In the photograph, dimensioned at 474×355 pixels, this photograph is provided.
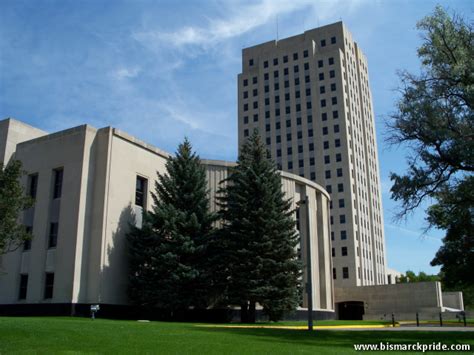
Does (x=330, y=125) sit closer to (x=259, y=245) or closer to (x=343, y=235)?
(x=343, y=235)

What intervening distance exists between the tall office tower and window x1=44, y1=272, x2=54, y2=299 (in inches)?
2254

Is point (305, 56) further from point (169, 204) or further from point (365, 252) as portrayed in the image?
point (169, 204)

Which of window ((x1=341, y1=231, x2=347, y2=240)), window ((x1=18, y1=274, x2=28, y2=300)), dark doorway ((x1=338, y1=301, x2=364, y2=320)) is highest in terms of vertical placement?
window ((x1=341, y1=231, x2=347, y2=240))

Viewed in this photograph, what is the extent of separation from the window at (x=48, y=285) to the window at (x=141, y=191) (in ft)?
23.5

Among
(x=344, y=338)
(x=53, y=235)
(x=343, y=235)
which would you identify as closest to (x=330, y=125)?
(x=343, y=235)

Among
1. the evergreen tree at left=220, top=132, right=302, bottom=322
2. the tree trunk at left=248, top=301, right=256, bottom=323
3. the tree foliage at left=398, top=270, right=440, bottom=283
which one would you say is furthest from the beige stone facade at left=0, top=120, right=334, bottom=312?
the tree foliage at left=398, top=270, right=440, bottom=283

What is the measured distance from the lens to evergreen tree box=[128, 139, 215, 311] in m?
28.7

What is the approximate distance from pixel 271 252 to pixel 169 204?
23.2 ft

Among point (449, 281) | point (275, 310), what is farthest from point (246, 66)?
point (275, 310)

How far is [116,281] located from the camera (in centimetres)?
3031

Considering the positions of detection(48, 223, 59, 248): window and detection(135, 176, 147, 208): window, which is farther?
detection(135, 176, 147, 208): window

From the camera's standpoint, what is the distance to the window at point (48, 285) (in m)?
29.6

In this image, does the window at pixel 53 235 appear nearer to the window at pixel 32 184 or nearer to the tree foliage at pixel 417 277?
the window at pixel 32 184

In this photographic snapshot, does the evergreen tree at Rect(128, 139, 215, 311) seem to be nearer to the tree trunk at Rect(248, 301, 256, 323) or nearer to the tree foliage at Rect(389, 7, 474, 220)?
the tree trunk at Rect(248, 301, 256, 323)
